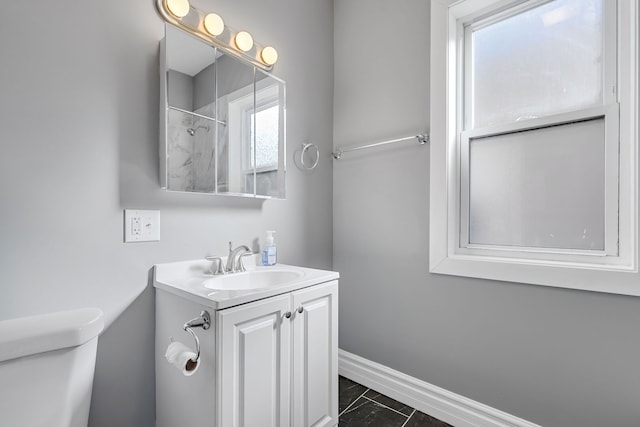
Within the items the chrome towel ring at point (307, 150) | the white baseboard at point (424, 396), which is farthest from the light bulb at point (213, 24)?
the white baseboard at point (424, 396)

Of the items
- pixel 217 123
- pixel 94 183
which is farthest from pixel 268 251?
pixel 94 183

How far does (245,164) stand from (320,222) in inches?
26.0

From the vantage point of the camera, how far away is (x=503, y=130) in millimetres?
1416

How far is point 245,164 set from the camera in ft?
4.77

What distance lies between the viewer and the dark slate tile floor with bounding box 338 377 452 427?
146 centimetres

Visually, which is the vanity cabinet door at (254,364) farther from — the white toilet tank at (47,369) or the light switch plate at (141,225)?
the light switch plate at (141,225)

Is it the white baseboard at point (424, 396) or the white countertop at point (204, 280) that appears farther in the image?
the white baseboard at point (424, 396)

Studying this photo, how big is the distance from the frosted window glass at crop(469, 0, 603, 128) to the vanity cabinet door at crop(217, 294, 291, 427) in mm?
1362

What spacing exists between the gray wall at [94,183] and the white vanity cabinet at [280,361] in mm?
451

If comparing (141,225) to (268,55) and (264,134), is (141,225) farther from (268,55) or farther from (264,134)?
(268,55)

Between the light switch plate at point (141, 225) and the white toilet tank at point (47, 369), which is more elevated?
the light switch plate at point (141, 225)

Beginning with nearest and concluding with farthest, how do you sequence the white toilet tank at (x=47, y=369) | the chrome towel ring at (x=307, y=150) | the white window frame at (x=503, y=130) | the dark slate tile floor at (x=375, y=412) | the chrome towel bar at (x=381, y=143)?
the white toilet tank at (x=47, y=369) < the white window frame at (x=503, y=130) < the dark slate tile floor at (x=375, y=412) < the chrome towel bar at (x=381, y=143) < the chrome towel ring at (x=307, y=150)

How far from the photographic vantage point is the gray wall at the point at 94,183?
908 mm

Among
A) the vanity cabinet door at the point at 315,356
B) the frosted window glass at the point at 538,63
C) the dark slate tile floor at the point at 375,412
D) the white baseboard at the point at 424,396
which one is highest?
the frosted window glass at the point at 538,63
